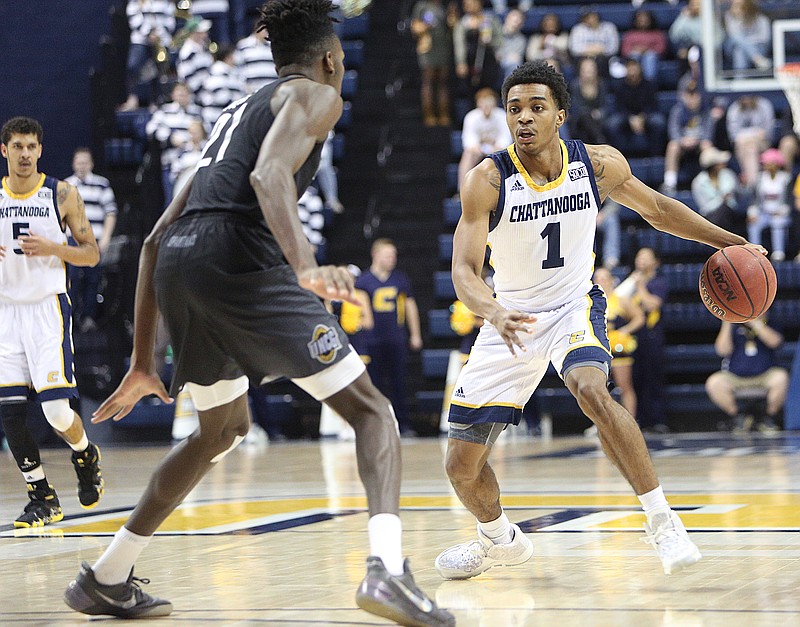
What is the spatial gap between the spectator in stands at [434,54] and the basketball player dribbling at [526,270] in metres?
12.0

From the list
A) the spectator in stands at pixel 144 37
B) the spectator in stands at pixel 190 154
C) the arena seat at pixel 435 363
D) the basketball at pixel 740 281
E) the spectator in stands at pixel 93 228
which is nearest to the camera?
the basketball at pixel 740 281

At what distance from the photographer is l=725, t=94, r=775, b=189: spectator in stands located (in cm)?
1553

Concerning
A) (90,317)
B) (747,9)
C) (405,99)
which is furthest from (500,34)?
(90,317)

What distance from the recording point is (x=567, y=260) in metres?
5.40

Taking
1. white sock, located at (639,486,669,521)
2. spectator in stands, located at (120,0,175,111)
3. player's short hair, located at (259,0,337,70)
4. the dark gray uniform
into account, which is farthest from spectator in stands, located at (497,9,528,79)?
the dark gray uniform

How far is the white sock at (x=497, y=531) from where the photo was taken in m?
5.22

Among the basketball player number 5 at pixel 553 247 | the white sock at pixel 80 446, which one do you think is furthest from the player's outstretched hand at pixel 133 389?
the white sock at pixel 80 446

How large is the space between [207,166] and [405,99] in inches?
563

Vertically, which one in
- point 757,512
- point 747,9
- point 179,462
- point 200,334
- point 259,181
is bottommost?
point 757,512

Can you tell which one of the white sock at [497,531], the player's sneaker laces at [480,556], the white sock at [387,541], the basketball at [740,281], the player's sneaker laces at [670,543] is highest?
the basketball at [740,281]

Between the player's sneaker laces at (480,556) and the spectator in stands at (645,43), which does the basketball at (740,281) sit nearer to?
the player's sneaker laces at (480,556)

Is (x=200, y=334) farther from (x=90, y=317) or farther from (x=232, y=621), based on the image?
(x=90, y=317)

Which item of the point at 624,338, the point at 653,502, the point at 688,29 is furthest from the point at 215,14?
the point at 653,502

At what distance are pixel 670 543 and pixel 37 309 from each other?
4.37m
